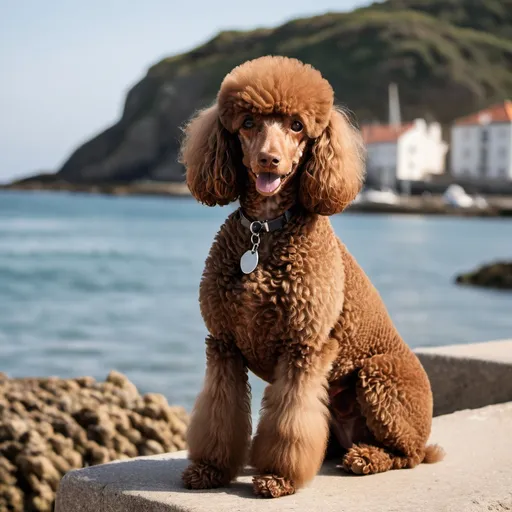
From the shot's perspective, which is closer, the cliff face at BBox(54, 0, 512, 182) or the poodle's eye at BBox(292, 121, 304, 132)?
the poodle's eye at BBox(292, 121, 304, 132)

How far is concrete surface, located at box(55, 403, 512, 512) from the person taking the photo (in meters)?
2.75

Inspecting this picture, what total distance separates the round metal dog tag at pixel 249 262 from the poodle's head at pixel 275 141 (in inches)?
7.3

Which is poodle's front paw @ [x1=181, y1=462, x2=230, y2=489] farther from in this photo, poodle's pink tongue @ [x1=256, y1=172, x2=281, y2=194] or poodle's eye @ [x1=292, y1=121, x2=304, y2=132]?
poodle's eye @ [x1=292, y1=121, x2=304, y2=132]

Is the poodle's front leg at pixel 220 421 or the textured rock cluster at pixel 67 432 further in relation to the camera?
the textured rock cluster at pixel 67 432

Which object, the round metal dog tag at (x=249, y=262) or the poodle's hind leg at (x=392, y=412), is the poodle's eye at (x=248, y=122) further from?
the poodle's hind leg at (x=392, y=412)

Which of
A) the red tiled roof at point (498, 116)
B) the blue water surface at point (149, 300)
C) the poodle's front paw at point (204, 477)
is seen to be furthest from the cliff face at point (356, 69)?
the poodle's front paw at point (204, 477)

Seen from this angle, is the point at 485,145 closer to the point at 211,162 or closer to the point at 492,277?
the point at 492,277

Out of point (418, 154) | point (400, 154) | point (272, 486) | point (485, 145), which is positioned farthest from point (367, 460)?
point (485, 145)

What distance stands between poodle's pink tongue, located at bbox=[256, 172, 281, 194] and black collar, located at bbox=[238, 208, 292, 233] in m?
0.20

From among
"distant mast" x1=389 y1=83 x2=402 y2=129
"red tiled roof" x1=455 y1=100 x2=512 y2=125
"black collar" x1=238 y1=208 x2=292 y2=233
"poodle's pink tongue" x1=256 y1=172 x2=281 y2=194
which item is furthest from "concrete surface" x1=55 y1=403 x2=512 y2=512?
"distant mast" x1=389 y1=83 x2=402 y2=129

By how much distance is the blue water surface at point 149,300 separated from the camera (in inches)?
388

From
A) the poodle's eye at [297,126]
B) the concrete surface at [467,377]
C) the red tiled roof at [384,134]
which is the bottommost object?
the concrete surface at [467,377]

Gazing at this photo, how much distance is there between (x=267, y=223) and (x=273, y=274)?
0.16 metres

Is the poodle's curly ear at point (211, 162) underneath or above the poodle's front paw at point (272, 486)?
above
